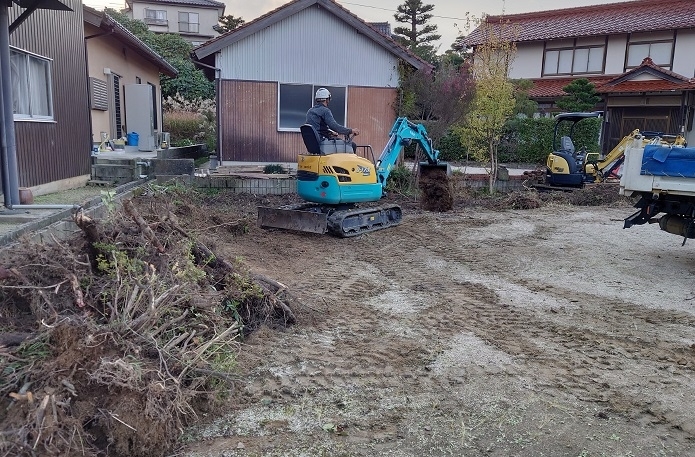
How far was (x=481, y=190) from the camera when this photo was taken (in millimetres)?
13844

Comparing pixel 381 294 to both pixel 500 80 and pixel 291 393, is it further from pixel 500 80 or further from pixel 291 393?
pixel 500 80

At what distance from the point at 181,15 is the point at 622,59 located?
34253 mm

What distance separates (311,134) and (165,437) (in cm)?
574

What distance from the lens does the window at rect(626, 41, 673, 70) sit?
21.9 metres

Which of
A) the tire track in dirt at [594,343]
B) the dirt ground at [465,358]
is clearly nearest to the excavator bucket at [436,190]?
the dirt ground at [465,358]

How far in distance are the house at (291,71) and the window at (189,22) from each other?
3330 cm

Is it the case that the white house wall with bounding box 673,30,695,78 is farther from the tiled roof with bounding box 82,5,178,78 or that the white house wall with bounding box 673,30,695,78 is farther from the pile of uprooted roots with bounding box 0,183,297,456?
the pile of uprooted roots with bounding box 0,183,297,456

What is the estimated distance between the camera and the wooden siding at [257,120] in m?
13.7

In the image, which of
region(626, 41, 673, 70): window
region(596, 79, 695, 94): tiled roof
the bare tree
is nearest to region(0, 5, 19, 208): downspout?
the bare tree

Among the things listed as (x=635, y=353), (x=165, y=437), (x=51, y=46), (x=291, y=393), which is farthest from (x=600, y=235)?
(x=51, y=46)

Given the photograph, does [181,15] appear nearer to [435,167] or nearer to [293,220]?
[435,167]

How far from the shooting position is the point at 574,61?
23688mm

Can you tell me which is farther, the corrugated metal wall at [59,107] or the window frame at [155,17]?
the window frame at [155,17]

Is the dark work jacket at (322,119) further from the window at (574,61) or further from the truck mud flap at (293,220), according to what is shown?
the window at (574,61)
